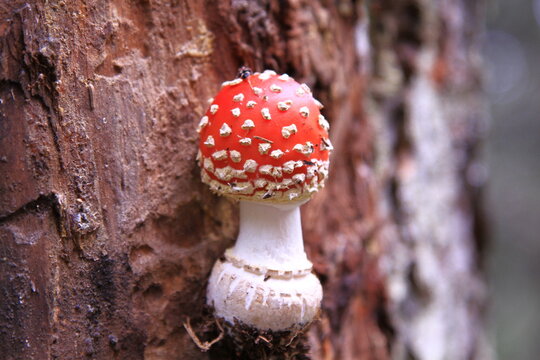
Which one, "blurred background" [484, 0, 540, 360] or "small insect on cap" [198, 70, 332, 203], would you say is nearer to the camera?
"small insect on cap" [198, 70, 332, 203]

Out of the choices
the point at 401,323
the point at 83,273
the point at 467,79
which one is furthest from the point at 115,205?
the point at 467,79

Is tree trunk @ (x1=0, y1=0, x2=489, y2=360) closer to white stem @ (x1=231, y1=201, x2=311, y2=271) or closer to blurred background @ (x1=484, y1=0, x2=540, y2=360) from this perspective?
white stem @ (x1=231, y1=201, x2=311, y2=271)

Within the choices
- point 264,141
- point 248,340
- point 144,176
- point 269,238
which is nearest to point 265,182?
point 264,141

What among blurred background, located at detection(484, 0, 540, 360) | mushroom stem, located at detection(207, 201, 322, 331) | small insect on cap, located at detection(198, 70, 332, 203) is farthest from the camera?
blurred background, located at detection(484, 0, 540, 360)

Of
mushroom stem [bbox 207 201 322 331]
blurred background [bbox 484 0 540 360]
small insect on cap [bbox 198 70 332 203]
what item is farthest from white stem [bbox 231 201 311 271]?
blurred background [bbox 484 0 540 360]

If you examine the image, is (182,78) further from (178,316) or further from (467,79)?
(467,79)

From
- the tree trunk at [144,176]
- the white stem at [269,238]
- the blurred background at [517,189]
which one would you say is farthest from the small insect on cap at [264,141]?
the blurred background at [517,189]

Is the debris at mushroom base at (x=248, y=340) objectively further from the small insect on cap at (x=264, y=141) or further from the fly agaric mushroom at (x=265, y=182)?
the small insect on cap at (x=264, y=141)

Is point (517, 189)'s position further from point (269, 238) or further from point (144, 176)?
point (144, 176)
